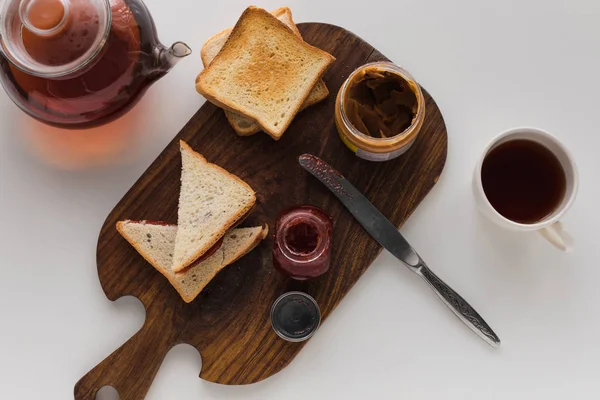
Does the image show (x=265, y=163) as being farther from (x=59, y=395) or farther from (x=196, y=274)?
(x=59, y=395)

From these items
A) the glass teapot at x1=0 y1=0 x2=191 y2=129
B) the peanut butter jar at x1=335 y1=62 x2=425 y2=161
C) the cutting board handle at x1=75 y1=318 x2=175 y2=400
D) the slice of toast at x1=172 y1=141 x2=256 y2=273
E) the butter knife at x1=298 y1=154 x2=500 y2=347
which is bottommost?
the cutting board handle at x1=75 y1=318 x2=175 y2=400

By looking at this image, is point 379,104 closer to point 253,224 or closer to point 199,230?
point 253,224

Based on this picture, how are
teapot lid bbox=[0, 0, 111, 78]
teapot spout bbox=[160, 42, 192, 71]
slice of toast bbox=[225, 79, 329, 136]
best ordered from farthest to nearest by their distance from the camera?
slice of toast bbox=[225, 79, 329, 136] → teapot spout bbox=[160, 42, 192, 71] → teapot lid bbox=[0, 0, 111, 78]

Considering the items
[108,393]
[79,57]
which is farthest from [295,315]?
[79,57]

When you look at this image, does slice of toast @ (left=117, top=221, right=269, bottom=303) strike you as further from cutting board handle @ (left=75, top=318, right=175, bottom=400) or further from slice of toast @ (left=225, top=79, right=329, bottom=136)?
slice of toast @ (left=225, top=79, right=329, bottom=136)

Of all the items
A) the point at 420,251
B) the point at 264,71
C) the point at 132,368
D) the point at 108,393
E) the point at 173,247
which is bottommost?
the point at 108,393

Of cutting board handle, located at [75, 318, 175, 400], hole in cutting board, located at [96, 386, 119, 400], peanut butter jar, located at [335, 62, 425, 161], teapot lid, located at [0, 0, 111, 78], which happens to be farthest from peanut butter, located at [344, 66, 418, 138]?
hole in cutting board, located at [96, 386, 119, 400]

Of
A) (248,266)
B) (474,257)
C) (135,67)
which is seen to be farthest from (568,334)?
(135,67)
